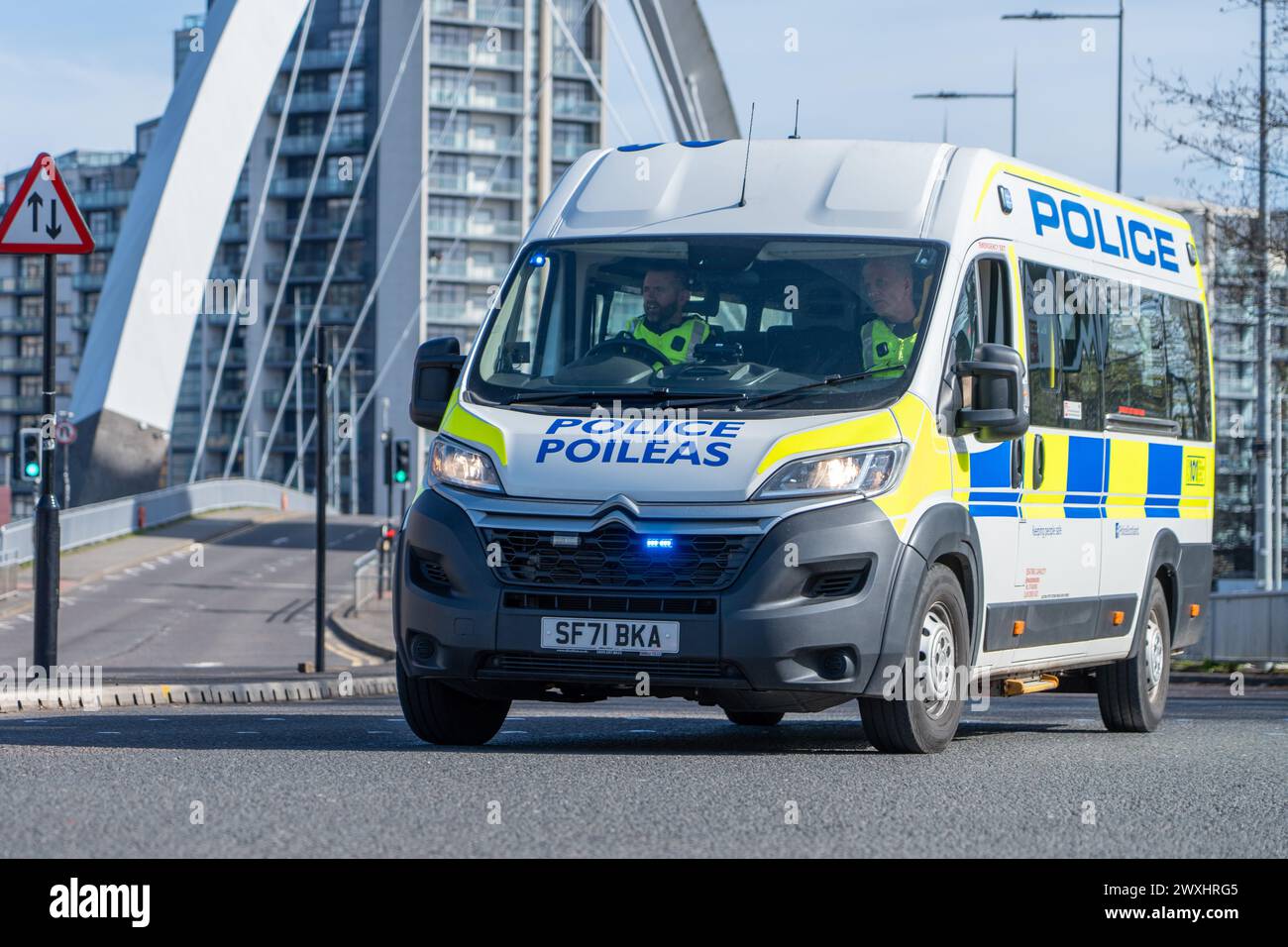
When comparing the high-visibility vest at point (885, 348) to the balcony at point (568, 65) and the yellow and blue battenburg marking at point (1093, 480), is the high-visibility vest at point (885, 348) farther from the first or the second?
the balcony at point (568, 65)

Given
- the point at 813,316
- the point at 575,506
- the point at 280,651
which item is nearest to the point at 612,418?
the point at 575,506

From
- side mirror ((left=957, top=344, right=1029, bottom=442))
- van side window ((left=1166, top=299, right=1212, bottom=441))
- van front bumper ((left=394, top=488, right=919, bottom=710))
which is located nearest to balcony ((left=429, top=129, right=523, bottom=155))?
van side window ((left=1166, top=299, right=1212, bottom=441))

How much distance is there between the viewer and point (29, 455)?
100 feet

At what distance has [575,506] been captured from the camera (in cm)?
880

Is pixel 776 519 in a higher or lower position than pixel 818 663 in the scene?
higher

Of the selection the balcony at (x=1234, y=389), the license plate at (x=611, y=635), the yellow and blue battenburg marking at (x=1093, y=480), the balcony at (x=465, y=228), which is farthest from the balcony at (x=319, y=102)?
the license plate at (x=611, y=635)

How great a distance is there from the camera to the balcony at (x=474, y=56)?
12125 cm

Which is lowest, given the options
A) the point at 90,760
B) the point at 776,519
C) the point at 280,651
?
the point at 280,651

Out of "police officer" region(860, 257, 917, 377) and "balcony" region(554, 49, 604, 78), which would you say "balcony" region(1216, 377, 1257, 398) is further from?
"police officer" region(860, 257, 917, 377)

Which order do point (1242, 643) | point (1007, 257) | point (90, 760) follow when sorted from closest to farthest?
point (90, 760), point (1007, 257), point (1242, 643)

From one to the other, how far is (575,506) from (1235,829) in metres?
3.05

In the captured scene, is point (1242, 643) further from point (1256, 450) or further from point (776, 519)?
point (776, 519)
